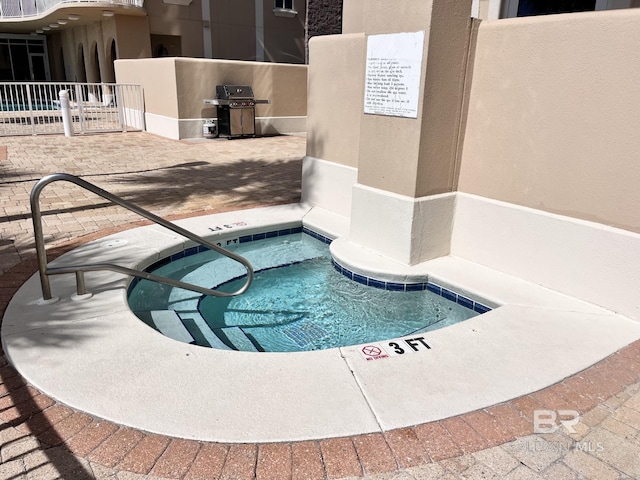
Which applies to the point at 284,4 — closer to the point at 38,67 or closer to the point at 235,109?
the point at 235,109

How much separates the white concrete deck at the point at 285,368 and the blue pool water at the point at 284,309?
55 cm

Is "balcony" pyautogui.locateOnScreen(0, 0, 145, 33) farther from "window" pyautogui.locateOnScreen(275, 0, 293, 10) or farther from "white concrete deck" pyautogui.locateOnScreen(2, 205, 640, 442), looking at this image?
"white concrete deck" pyautogui.locateOnScreen(2, 205, 640, 442)

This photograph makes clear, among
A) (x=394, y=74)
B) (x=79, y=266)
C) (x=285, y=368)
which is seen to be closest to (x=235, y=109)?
(x=394, y=74)

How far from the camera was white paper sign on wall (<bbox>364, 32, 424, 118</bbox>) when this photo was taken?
464 cm

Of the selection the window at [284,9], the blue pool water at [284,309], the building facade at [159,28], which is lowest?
the blue pool water at [284,309]

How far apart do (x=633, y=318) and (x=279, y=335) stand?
2953 mm

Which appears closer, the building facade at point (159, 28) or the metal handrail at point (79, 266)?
the metal handrail at point (79, 266)

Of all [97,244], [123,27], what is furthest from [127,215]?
[123,27]

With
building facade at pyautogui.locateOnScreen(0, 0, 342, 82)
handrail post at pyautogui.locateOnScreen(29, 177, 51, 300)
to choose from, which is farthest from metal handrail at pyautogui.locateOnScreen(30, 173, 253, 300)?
building facade at pyautogui.locateOnScreen(0, 0, 342, 82)

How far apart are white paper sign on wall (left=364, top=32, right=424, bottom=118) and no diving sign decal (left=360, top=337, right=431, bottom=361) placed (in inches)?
89.0

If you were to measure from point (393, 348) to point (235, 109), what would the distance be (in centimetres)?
1215

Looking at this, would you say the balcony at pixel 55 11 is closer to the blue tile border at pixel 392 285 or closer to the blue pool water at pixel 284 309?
the blue tile border at pixel 392 285

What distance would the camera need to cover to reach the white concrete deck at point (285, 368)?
2752 mm

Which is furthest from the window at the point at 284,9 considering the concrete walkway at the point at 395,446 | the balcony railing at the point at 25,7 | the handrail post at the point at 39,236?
the concrete walkway at the point at 395,446
